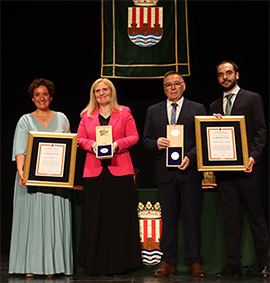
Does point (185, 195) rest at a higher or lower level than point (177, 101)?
lower

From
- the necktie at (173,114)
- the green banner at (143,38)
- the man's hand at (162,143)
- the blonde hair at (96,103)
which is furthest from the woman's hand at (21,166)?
the green banner at (143,38)

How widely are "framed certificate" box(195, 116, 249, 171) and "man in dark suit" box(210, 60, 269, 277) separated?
0.08 m

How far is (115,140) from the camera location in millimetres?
4234

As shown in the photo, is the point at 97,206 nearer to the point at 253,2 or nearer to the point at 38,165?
the point at 38,165

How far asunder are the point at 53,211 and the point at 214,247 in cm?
142

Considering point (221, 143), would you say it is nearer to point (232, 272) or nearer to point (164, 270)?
point (232, 272)

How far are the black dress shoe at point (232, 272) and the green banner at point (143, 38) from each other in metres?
2.55

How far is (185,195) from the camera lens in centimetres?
411

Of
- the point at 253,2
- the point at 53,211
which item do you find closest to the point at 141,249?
the point at 53,211

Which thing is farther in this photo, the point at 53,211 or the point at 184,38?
the point at 184,38

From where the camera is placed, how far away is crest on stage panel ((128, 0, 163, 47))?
590cm

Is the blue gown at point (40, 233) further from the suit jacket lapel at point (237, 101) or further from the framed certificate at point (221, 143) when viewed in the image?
the suit jacket lapel at point (237, 101)

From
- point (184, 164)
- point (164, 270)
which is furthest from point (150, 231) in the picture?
point (184, 164)

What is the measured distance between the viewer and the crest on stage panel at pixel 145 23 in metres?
5.90
